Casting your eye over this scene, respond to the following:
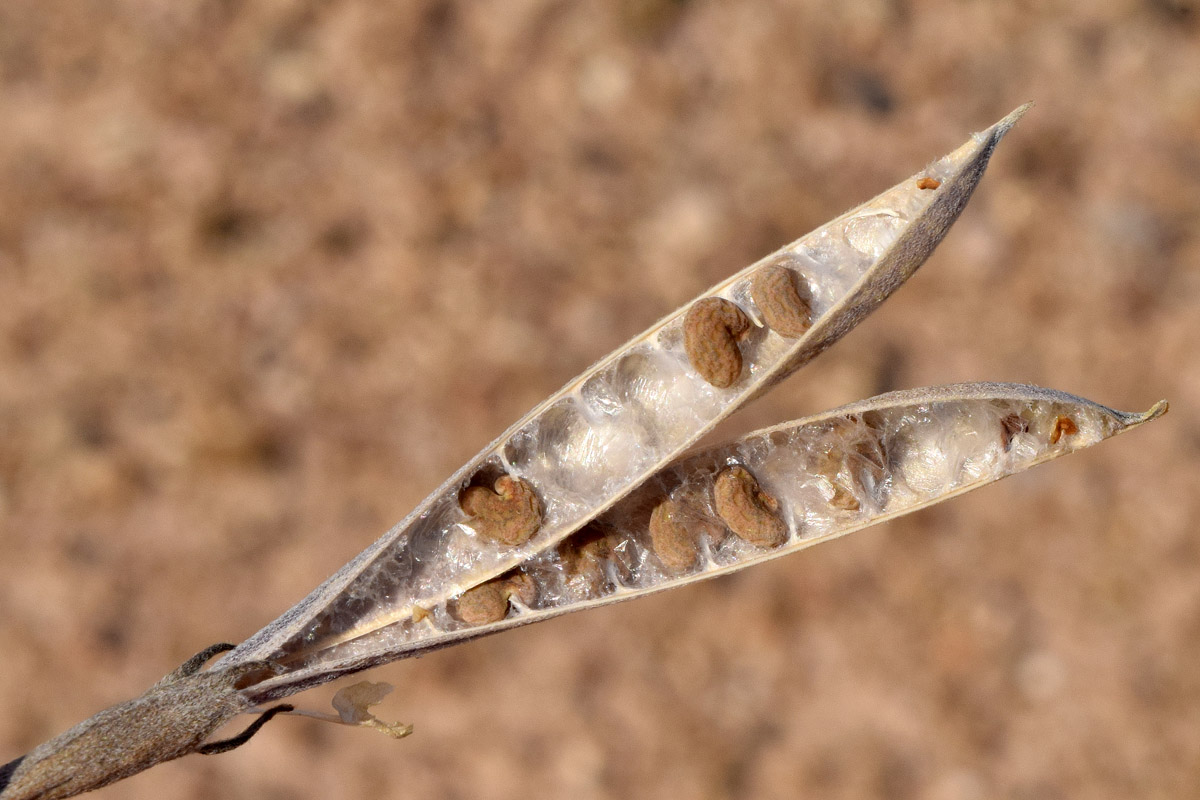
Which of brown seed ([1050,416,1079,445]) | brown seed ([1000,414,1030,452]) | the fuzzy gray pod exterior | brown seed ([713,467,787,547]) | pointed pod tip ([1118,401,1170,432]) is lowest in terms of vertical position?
pointed pod tip ([1118,401,1170,432])

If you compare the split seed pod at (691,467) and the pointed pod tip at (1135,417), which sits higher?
the split seed pod at (691,467)

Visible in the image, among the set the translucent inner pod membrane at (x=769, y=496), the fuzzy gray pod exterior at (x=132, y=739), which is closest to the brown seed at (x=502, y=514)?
the translucent inner pod membrane at (x=769, y=496)

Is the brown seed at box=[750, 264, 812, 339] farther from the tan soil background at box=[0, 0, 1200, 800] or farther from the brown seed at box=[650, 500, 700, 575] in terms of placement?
the tan soil background at box=[0, 0, 1200, 800]

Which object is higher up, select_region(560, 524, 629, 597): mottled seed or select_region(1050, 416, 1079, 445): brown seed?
select_region(560, 524, 629, 597): mottled seed

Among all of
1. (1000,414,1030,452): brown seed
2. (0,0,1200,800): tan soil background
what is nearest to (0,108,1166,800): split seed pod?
(1000,414,1030,452): brown seed

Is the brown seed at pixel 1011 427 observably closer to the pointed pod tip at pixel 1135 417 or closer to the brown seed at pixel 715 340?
the pointed pod tip at pixel 1135 417

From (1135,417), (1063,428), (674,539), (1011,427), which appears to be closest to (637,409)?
(674,539)

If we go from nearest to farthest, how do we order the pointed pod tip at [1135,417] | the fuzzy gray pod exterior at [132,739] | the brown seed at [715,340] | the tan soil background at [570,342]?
1. the fuzzy gray pod exterior at [132,739]
2. the pointed pod tip at [1135,417]
3. the brown seed at [715,340]
4. the tan soil background at [570,342]
